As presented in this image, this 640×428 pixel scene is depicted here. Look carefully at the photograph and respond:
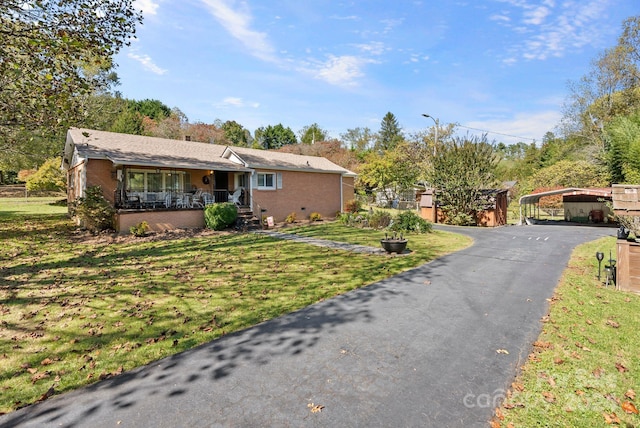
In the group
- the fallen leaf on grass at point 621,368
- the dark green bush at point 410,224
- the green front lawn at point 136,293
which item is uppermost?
the dark green bush at point 410,224

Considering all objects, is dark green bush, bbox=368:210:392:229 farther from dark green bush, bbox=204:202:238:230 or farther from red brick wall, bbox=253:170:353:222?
dark green bush, bbox=204:202:238:230

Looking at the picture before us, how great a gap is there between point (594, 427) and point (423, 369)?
5.51 feet

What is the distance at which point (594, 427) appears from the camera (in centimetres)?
304

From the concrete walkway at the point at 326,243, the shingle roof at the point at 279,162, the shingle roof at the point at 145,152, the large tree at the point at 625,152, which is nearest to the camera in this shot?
the concrete walkway at the point at 326,243

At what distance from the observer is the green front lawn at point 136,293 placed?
14.2 feet

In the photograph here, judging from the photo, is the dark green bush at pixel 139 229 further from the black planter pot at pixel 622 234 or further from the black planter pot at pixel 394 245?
the black planter pot at pixel 622 234

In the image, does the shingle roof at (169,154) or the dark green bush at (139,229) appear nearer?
the dark green bush at (139,229)

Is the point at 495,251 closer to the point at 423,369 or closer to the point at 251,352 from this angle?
the point at 423,369

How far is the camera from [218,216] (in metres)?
16.2

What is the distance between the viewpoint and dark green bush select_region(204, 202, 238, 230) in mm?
16234

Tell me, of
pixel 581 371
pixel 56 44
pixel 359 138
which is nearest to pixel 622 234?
pixel 581 371

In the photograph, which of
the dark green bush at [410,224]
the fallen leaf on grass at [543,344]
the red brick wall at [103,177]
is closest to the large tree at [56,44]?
the red brick wall at [103,177]

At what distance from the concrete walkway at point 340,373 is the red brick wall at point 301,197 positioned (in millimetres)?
14137

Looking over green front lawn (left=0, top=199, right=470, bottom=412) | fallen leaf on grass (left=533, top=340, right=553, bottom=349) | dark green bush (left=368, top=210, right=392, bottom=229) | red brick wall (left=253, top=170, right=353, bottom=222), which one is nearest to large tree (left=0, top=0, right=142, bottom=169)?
green front lawn (left=0, top=199, right=470, bottom=412)
